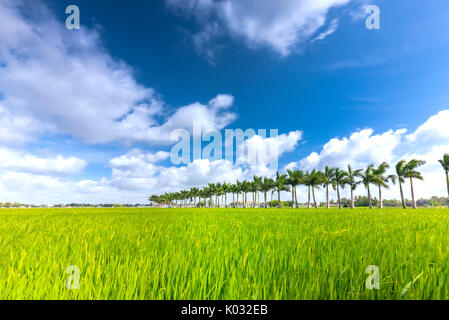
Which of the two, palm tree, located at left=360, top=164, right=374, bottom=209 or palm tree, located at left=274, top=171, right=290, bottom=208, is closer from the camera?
palm tree, located at left=360, top=164, right=374, bottom=209

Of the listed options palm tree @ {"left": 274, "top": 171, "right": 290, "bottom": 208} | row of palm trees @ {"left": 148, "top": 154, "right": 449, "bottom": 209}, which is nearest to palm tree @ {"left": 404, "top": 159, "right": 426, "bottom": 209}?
row of palm trees @ {"left": 148, "top": 154, "right": 449, "bottom": 209}

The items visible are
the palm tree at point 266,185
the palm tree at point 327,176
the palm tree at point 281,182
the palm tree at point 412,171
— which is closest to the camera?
the palm tree at point 412,171

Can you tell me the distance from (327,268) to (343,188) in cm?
5003

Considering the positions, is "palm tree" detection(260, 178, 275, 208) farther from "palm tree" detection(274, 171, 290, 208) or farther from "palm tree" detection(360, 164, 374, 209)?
"palm tree" detection(360, 164, 374, 209)

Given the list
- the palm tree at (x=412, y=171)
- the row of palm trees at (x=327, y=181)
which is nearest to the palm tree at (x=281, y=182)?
the row of palm trees at (x=327, y=181)

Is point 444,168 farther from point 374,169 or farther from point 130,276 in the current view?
point 130,276

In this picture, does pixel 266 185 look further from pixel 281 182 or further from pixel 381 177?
pixel 381 177

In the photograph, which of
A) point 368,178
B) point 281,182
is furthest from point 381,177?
point 281,182

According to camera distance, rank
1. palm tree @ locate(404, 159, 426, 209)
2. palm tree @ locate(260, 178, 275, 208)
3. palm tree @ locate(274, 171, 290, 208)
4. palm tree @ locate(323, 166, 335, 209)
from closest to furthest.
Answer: palm tree @ locate(404, 159, 426, 209) → palm tree @ locate(323, 166, 335, 209) → palm tree @ locate(274, 171, 290, 208) → palm tree @ locate(260, 178, 275, 208)

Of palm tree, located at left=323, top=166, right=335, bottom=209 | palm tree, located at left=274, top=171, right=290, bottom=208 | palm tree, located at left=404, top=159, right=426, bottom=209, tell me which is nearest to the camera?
palm tree, located at left=404, top=159, right=426, bottom=209

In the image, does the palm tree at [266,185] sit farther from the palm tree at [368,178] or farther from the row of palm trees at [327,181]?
the palm tree at [368,178]
